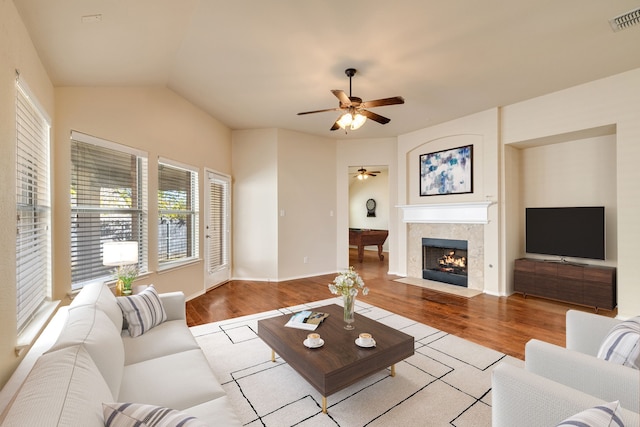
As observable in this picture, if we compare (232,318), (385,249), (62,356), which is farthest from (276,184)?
(385,249)

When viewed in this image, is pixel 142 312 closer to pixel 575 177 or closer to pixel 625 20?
pixel 625 20

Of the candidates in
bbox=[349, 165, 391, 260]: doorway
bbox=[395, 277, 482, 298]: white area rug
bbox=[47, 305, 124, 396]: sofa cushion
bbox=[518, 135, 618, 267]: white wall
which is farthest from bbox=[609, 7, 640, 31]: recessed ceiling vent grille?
bbox=[349, 165, 391, 260]: doorway

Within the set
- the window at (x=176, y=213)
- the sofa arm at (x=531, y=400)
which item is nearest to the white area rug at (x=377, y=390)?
the sofa arm at (x=531, y=400)

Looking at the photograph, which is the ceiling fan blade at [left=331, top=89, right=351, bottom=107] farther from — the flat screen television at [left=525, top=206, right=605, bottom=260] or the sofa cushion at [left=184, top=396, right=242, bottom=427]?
the flat screen television at [left=525, top=206, right=605, bottom=260]

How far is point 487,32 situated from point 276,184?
4.00 metres

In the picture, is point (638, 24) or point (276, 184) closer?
point (638, 24)

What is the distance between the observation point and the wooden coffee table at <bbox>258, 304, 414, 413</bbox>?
72.4 inches

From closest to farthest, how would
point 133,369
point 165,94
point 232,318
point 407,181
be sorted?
point 133,369 → point 232,318 → point 165,94 → point 407,181

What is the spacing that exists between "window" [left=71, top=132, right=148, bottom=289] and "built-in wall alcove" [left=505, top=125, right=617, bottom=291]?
5393mm

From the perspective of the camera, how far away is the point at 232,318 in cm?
368

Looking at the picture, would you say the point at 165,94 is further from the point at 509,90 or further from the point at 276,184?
the point at 509,90

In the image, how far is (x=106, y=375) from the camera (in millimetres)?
1338

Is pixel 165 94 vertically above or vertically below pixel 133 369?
above

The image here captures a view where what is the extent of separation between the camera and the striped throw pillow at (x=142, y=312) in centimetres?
221
